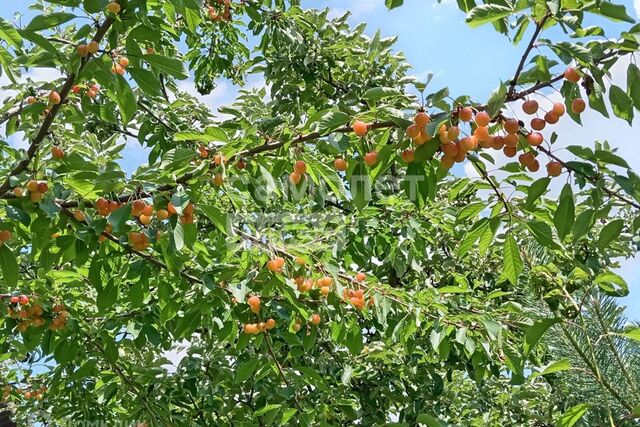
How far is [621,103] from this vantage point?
1.48m

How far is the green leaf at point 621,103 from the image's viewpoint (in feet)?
4.83

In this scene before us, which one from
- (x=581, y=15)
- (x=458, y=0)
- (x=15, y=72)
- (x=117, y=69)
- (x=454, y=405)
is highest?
(x=15, y=72)

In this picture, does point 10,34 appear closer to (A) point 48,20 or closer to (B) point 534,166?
(A) point 48,20

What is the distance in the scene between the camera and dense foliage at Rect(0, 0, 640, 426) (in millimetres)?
1433

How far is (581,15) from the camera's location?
1358mm

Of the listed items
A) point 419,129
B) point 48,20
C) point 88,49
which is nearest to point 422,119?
point 419,129

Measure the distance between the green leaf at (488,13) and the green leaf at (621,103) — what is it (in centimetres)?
38

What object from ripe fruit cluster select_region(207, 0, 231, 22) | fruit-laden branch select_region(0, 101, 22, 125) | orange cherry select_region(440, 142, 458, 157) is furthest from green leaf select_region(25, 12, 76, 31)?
ripe fruit cluster select_region(207, 0, 231, 22)

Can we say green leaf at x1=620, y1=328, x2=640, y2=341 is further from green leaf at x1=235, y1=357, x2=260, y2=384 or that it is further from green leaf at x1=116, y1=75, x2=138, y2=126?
green leaf at x1=235, y1=357, x2=260, y2=384

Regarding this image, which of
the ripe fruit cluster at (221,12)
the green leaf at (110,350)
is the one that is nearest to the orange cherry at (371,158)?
the green leaf at (110,350)

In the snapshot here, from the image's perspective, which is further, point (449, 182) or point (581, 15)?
point (449, 182)

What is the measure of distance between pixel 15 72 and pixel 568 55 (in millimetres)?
2218

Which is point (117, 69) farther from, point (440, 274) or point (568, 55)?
point (440, 274)

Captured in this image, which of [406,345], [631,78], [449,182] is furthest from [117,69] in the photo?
[449,182]
